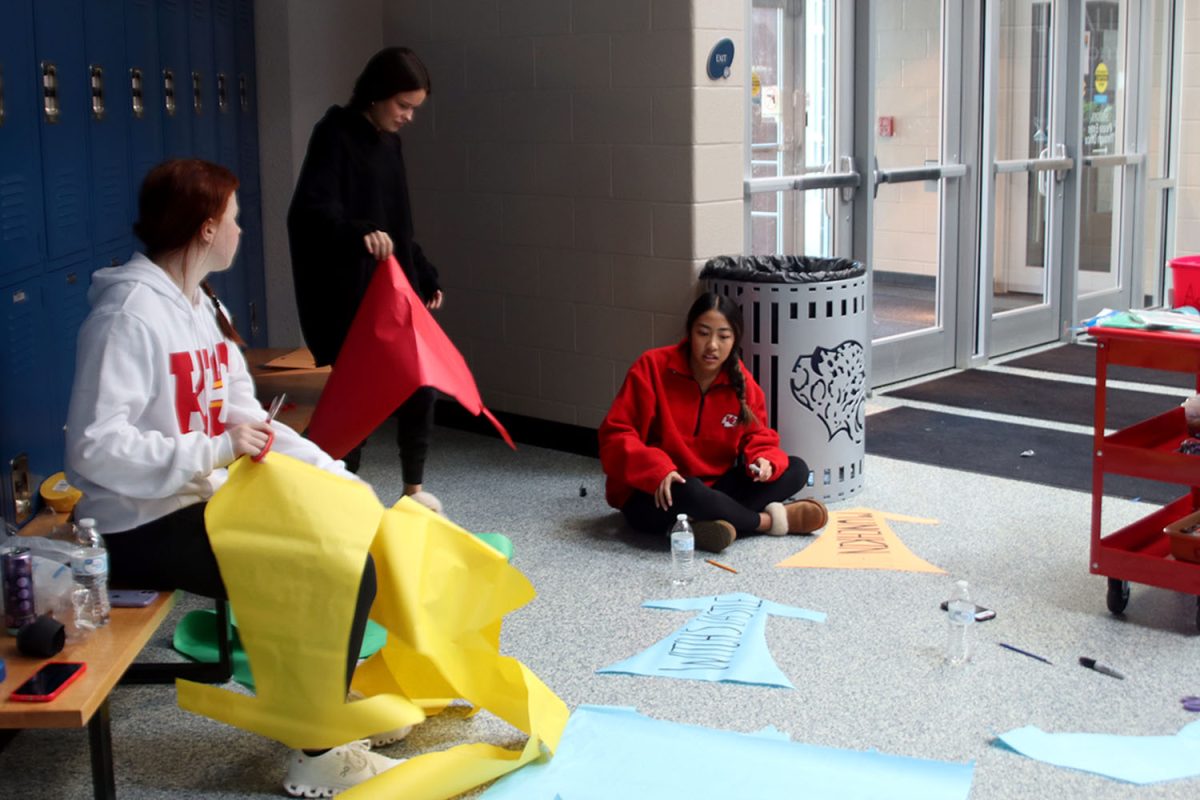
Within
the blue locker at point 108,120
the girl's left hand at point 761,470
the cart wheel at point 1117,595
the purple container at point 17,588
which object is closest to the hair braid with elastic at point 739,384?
the girl's left hand at point 761,470

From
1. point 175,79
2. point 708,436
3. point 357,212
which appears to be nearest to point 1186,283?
point 708,436

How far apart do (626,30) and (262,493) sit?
118 inches

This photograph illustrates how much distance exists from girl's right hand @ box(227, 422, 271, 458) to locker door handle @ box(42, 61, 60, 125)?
4.78 ft

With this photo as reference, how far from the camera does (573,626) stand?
12.1 ft

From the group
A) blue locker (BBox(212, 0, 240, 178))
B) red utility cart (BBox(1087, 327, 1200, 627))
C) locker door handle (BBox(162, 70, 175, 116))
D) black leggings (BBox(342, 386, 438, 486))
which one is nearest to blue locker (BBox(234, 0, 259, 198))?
blue locker (BBox(212, 0, 240, 178))

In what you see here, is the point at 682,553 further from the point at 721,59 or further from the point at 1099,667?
the point at 721,59

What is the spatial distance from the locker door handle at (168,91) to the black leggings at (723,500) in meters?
2.07

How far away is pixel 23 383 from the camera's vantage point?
3.59m

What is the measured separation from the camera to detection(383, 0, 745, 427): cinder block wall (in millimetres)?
5078

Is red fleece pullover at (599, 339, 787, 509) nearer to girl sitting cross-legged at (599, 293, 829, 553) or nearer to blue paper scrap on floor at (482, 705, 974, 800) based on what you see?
girl sitting cross-legged at (599, 293, 829, 553)

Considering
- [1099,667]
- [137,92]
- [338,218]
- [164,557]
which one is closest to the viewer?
[164,557]

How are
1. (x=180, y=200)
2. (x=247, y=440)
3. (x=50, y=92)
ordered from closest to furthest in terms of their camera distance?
(x=247, y=440)
(x=180, y=200)
(x=50, y=92)

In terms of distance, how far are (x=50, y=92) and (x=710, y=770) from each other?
247cm

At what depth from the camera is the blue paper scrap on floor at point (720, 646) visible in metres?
3.33
